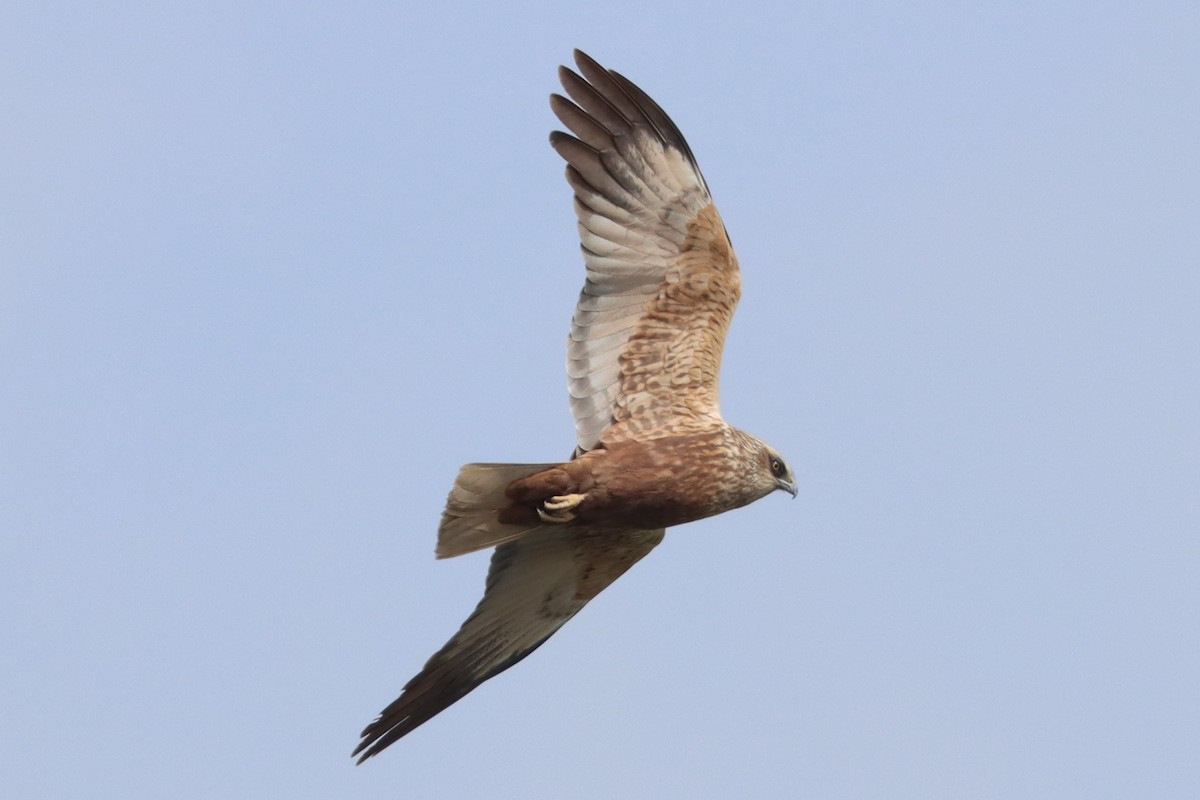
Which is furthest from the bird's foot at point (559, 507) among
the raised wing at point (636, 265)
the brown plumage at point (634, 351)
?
the raised wing at point (636, 265)

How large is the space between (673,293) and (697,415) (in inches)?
35.3

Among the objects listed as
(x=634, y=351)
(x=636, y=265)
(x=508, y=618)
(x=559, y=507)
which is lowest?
(x=508, y=618)

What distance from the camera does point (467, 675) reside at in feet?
44.2

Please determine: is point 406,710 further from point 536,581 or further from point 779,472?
point 779,472

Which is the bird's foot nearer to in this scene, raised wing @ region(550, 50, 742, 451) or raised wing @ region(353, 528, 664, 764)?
raised wing @ region(550, 50, 742, 451)

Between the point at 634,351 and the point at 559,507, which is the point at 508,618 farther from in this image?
the point at 634,351

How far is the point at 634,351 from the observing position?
41.5 feet

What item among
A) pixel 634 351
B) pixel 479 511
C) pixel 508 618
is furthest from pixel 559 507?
pixel 508 618

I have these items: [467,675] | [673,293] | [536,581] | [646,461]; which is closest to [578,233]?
[673,293]

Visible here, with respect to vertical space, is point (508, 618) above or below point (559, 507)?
below

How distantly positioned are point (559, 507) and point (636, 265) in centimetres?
192

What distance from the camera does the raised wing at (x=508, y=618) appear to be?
13188 mm

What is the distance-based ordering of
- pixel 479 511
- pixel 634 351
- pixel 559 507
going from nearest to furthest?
pixel 559 507 → pixel 479 511 → pixel 634 351

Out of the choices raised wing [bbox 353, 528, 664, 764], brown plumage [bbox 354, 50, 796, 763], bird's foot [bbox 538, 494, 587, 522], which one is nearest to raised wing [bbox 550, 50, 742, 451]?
brown plumage [bbox 354, 50, 796, 763]
